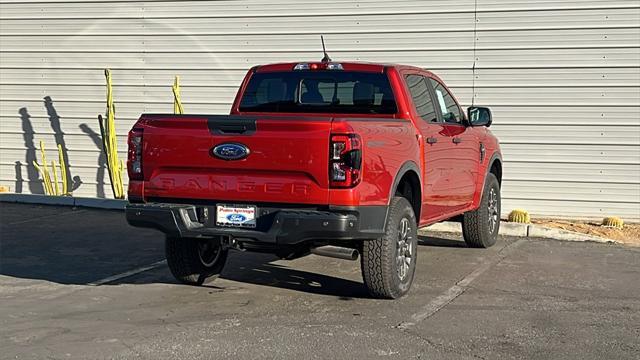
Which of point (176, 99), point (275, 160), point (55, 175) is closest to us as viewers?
point (275, 160)

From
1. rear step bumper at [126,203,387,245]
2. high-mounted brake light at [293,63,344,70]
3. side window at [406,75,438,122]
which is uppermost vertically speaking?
high-mounted brake light at [293,63,344,70]

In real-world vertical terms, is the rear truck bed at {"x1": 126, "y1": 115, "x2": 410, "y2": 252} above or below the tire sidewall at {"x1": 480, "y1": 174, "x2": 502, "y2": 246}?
above

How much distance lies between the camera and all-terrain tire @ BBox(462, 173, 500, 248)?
877 centimetres

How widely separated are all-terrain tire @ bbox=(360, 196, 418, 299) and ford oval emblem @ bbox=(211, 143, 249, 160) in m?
1.16

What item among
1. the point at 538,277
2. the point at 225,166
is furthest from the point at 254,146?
the point at 538,277

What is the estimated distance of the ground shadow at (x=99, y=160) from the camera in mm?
13430

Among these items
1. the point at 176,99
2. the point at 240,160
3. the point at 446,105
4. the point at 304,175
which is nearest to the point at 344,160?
the point at 304,175

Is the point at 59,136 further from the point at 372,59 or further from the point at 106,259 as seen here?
the point at 106,259

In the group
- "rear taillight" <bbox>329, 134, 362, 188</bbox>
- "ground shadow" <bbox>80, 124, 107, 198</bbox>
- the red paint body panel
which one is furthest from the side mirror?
"ground shadow" <bbox>80, 124, 107, 198</bbox>

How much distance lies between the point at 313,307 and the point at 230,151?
1.36 m

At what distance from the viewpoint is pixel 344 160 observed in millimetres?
5539

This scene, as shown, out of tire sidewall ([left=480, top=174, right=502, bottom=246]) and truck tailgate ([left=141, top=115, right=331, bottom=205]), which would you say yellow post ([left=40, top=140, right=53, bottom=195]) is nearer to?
tire sidewall ([left=480, top=174, right=502, bottom=246])

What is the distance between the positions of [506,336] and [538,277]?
223 cm

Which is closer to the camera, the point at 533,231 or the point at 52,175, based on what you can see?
the point at 533,231
